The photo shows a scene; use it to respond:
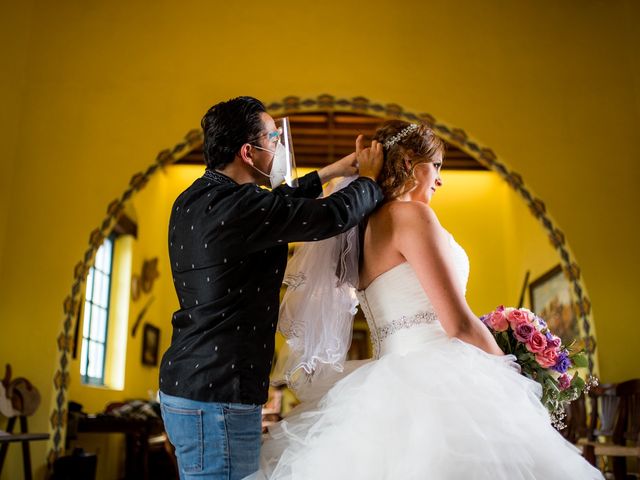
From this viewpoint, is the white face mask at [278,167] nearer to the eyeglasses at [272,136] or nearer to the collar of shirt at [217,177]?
the eyeglasses at [272,136]

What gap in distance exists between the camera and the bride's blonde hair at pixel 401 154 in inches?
89.1

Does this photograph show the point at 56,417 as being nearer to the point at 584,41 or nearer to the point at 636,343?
the point at 636,343

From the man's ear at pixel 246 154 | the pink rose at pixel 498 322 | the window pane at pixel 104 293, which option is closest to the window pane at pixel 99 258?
the window pane at pixel 104 293

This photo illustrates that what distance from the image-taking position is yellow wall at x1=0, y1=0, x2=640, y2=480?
5.65m

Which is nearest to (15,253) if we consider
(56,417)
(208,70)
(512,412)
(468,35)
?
(56,417)

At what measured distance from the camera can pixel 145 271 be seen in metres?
9.17

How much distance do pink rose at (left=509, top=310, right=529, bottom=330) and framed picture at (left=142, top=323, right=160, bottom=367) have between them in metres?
7.50

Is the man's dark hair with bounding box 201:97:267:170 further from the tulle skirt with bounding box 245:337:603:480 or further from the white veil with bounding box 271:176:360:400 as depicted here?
the tulle skirt with bounding box 245:337:603:480

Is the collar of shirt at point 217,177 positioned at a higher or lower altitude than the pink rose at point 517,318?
higher

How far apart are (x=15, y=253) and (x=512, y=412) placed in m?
4.65

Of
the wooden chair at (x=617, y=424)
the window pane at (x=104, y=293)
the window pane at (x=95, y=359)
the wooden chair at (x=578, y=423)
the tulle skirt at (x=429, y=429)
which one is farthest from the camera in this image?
the window pane at (x=104, y=293)

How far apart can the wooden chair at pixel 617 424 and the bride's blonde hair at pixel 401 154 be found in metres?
3.23

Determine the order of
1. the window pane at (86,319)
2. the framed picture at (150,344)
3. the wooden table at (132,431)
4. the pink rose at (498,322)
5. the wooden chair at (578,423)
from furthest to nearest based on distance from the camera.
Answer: the framed picture at (150,344) < the window pane at (86,319) < the wooden table at (132,431) < the wooden chair at (578,423) < the pink rose at (498,322)

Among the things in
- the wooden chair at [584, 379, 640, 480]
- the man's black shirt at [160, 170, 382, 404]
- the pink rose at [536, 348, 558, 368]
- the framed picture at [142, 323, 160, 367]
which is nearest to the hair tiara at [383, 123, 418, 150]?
the man's black shirt at [160, 170, 382, 404]
